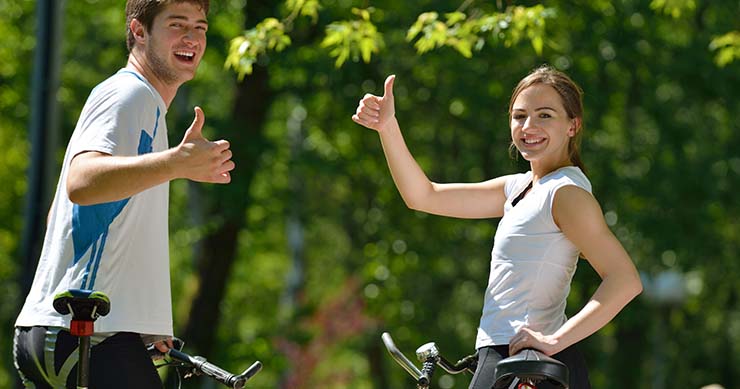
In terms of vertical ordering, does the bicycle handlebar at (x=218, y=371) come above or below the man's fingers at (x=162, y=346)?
below

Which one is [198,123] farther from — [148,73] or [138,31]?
[138,31]

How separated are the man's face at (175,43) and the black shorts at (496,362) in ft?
4.25

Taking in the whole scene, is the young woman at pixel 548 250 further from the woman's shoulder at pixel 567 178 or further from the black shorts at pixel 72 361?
the black shorts at pixel 72 361

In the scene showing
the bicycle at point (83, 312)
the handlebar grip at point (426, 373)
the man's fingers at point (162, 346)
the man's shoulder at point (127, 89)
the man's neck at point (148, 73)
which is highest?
the man's neck at point (148, 73)

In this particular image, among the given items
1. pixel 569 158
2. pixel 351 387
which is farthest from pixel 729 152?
pixel 351 387

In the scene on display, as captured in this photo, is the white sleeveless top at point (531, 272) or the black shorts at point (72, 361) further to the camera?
the white sleeveless top at point (531, 272)

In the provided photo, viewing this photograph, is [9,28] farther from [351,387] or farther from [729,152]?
→ [351,387]

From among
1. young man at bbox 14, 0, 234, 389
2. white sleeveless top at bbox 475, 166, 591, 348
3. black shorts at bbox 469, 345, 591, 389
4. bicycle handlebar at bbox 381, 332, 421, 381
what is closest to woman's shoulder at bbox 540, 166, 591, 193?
white sleeveless top at bbox 475, 166, 591, 348

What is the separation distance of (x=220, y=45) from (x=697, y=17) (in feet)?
20.3

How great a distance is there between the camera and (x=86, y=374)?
3.33 m

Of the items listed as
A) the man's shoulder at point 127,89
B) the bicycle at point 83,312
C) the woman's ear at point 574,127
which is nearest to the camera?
the bicycle at point 83,312

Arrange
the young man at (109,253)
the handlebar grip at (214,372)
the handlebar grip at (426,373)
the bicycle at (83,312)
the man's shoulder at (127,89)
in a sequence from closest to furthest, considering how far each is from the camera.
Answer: the bicycle at (83,312) → the young man at (109,253) → the man's shoulder at (127,89) → the handlebar grip at (214,372) → the handlebar grip at (426,373)

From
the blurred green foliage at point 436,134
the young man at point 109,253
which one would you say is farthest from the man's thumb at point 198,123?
the blurred green foliage at point 436,134

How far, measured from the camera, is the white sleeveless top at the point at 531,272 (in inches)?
144
